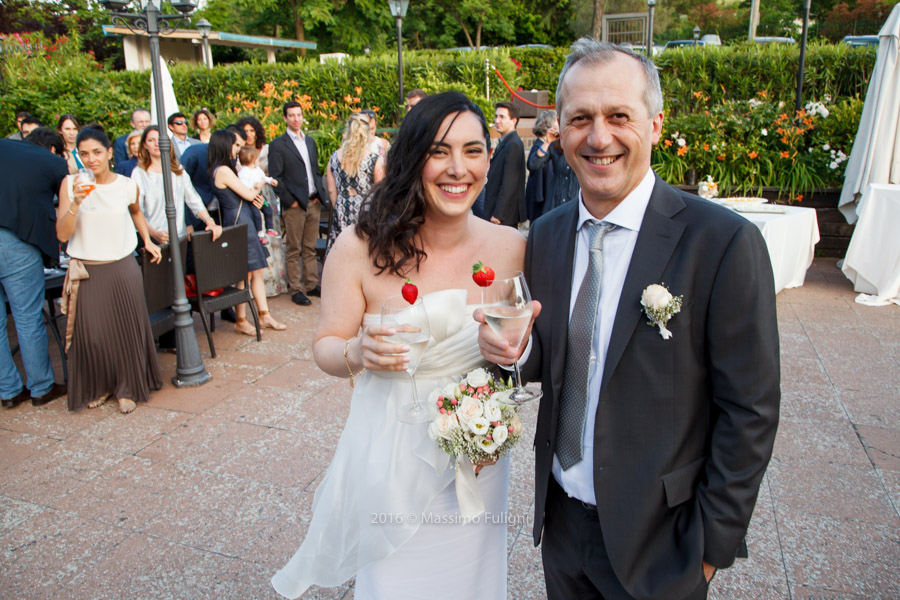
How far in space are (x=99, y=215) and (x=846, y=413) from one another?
575 cm

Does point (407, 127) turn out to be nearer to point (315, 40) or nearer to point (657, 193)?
point (657, 193)

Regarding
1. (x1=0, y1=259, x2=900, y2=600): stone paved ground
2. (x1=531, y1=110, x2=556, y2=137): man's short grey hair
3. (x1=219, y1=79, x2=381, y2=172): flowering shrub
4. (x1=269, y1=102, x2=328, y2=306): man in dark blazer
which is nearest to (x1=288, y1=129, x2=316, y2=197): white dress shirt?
(x1=269, y1=102, x2=328, y2=306): man in dark blazer

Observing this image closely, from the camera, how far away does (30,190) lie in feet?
15.9

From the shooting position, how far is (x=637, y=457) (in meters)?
1.69

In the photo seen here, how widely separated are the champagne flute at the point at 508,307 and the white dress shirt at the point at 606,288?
211 millimetres

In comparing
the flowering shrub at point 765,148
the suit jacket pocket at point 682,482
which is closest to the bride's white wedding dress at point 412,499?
the suit jacket pocket at point 682,482

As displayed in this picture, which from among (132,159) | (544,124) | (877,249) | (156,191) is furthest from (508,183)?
(132,159)

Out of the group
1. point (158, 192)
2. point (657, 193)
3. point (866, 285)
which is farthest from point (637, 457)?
point (866, 285)

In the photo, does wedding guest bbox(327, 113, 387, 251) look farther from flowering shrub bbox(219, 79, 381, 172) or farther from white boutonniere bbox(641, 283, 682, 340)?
white boutonniere bbox(641, 283, 682, 340)

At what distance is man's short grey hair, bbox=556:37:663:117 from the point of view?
5.53 ft

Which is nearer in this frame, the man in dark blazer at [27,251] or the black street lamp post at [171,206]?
the man in dark blazer at [27,251]

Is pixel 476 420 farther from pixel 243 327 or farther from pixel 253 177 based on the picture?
pixel 253 177

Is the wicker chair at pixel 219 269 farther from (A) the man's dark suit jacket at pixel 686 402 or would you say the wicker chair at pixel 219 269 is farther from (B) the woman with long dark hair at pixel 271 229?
(A) the man's dark suit jacket at pixel 686 402

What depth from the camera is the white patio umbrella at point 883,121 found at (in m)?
7.83
